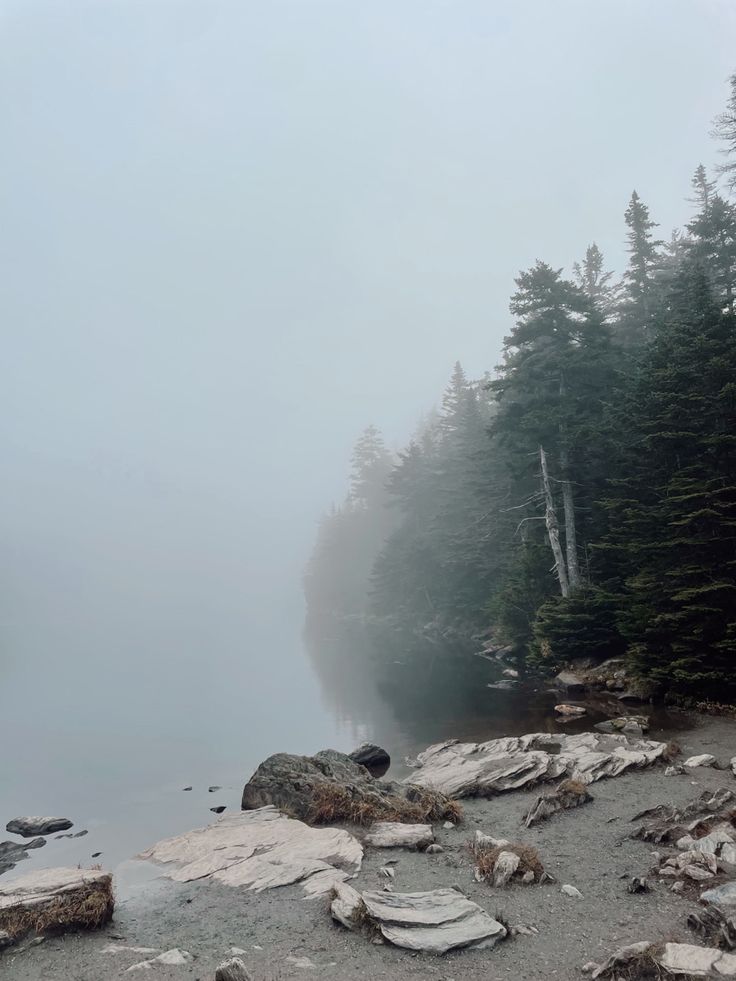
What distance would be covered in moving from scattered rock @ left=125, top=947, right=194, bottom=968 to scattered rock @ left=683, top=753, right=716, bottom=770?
11551 mm

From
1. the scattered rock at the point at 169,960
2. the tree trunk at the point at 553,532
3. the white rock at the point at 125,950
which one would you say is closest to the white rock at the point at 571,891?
the scattered rock at the point at 169,960

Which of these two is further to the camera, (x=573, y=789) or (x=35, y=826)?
(x=35, y=826)

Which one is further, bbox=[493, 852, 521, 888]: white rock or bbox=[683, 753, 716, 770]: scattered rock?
bbox=[683, 753, 716, 770]: scattered rock

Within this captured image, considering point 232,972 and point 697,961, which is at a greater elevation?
point 232,972

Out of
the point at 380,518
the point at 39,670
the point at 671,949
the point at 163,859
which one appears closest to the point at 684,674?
the point at 671,949

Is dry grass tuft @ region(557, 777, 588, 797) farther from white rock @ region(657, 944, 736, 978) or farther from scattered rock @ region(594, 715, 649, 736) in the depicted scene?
white rock @ region(657, 944, 736, 978)

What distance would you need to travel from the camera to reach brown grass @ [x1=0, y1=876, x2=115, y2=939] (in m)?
8.00

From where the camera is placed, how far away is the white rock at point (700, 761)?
1359 centimetres

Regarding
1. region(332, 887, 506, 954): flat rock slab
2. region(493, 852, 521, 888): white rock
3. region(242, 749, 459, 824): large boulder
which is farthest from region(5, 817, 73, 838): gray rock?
region(493, 852, 521, 888): white rock

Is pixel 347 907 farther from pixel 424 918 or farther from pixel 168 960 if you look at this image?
pixel 168 960

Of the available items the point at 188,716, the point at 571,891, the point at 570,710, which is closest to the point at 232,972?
the point at 571,891

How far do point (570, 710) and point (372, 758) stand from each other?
7323mm

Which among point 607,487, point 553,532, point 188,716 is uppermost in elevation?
point 607,487

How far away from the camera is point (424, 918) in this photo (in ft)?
24.9
